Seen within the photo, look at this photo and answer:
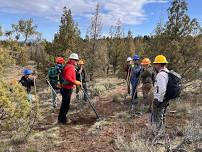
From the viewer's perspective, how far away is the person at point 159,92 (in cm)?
795

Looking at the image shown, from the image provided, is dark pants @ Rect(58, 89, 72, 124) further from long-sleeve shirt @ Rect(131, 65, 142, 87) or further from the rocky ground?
long-sleeve shirt @ Rect(131, 65, 142, 87)

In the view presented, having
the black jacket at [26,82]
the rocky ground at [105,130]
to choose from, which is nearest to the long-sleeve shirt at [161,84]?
the rocky ground at [105,130]

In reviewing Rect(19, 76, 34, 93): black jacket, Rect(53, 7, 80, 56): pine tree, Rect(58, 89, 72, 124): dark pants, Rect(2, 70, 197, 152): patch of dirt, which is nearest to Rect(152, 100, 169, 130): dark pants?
Rect(2, 70, 197, 152): patch of dirt

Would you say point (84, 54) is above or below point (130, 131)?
above

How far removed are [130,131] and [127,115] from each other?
2011 millimetres

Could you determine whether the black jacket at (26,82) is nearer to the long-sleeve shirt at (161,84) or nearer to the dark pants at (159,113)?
the dark pants at (159,113)

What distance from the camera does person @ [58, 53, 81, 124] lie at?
1030cm

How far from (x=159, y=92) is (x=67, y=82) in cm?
344

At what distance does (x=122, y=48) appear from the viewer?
34.6 metres

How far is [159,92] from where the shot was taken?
8016 mm

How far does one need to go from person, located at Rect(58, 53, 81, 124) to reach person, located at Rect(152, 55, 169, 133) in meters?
2.82

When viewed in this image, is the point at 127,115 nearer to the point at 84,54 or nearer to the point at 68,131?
the point at 68,131

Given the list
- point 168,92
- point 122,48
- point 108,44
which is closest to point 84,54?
point 122,48

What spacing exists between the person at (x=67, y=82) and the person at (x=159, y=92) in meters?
2.82
